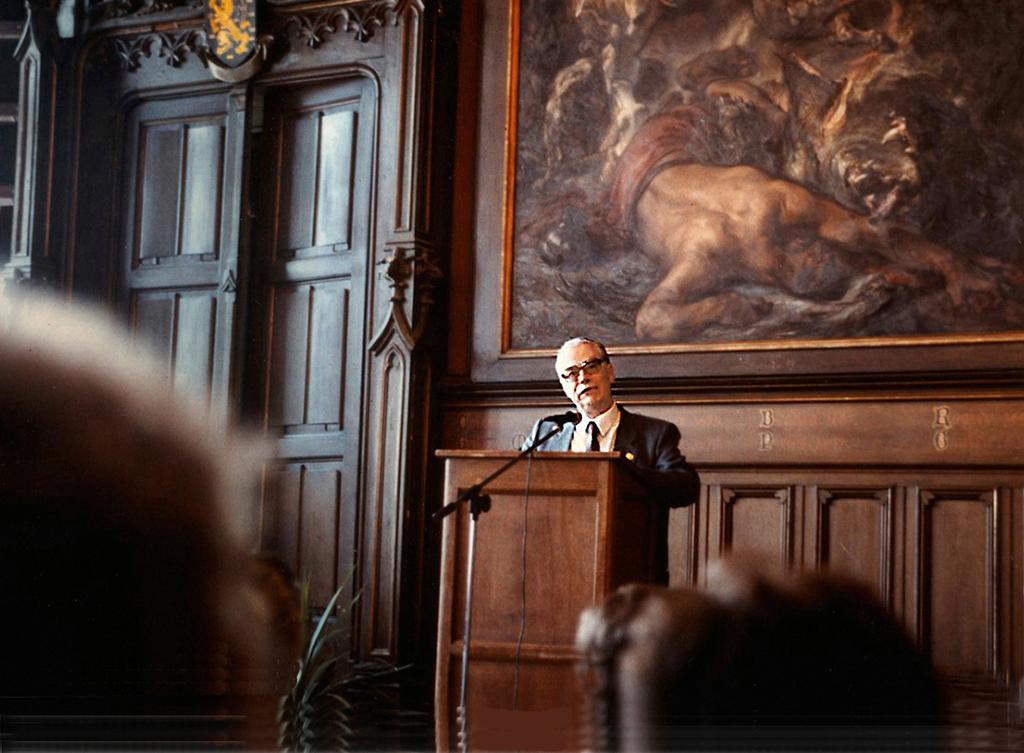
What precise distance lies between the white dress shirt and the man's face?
0.03m

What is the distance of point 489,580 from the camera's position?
5.23 meters

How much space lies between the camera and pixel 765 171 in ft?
27.1

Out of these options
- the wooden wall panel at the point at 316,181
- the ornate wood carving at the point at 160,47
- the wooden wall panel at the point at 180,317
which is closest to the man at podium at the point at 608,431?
the wooden wall panel at the point at 316,181

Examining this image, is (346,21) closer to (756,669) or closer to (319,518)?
(319,518)

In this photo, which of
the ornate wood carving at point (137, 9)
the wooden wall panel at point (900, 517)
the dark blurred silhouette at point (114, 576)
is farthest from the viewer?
the ornate wood carving at point (137, 9)

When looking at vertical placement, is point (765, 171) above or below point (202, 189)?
below

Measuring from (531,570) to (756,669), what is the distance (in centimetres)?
403

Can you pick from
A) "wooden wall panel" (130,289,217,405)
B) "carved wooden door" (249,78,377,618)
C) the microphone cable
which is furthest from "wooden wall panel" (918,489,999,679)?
"wooden wall panel" (130,289,217,405)

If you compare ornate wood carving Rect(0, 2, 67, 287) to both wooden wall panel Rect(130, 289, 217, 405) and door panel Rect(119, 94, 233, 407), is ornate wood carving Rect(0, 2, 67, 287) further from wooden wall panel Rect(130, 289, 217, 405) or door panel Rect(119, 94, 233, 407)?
wooden wall panel Rect(130, 289, 217, 405)

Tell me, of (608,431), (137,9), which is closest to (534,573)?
(608,431)

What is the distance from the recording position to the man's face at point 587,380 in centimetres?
613

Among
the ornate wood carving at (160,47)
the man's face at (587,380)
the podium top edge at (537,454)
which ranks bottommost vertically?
the podium top edge at (537,454)

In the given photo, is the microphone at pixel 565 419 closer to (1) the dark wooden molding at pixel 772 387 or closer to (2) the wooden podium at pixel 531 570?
(2) the wooden podium at pixel 531 570

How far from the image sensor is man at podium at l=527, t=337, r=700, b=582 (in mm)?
5887
